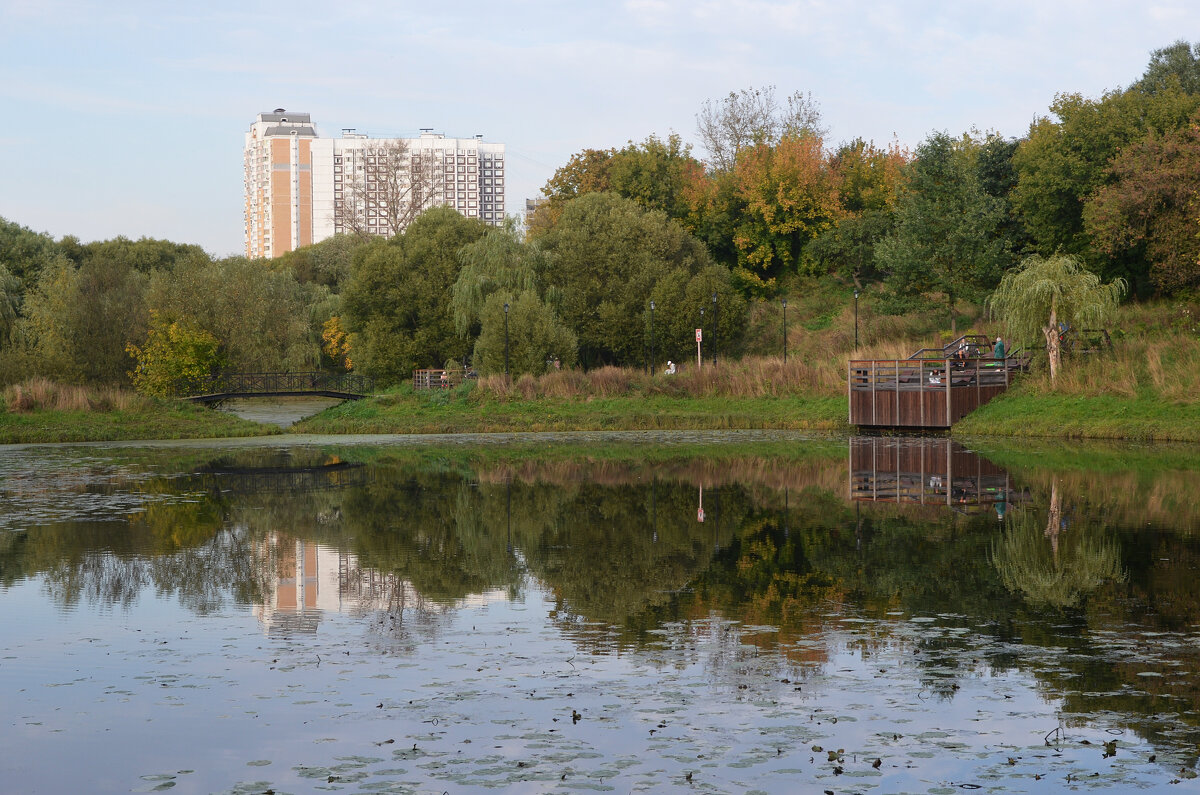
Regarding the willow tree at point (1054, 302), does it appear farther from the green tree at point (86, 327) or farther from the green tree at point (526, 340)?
the green tree at point (86, 327)

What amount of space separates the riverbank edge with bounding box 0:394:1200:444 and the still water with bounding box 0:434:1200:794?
14.8 meters

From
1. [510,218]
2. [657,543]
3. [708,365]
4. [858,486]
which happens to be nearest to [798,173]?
[510,218]

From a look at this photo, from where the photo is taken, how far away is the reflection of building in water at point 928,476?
69.9 ft

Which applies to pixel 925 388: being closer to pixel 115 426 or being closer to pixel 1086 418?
pixel 1086 418

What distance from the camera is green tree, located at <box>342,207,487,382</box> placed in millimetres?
68312

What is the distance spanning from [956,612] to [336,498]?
49.0 ft

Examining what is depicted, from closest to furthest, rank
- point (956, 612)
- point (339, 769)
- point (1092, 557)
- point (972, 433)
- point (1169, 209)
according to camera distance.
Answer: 1. point (339, 769)
2. point (956, 612)
3. point (1092, 557)
4. point (972, 433)
5. point (1169, 209)

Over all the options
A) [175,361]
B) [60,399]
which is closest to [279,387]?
Answer: [175,361]

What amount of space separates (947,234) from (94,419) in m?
42.5

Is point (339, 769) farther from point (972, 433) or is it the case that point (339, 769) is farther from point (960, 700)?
point (972, 433)

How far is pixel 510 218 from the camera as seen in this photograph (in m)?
64.6

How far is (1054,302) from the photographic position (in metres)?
39.1

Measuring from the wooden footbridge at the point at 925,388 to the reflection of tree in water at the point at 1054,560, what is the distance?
2261cm

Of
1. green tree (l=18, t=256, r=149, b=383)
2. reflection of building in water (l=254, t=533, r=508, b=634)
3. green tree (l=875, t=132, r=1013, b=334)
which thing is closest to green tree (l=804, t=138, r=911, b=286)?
green tree (l=875, t=132, r=1013, b=334)
